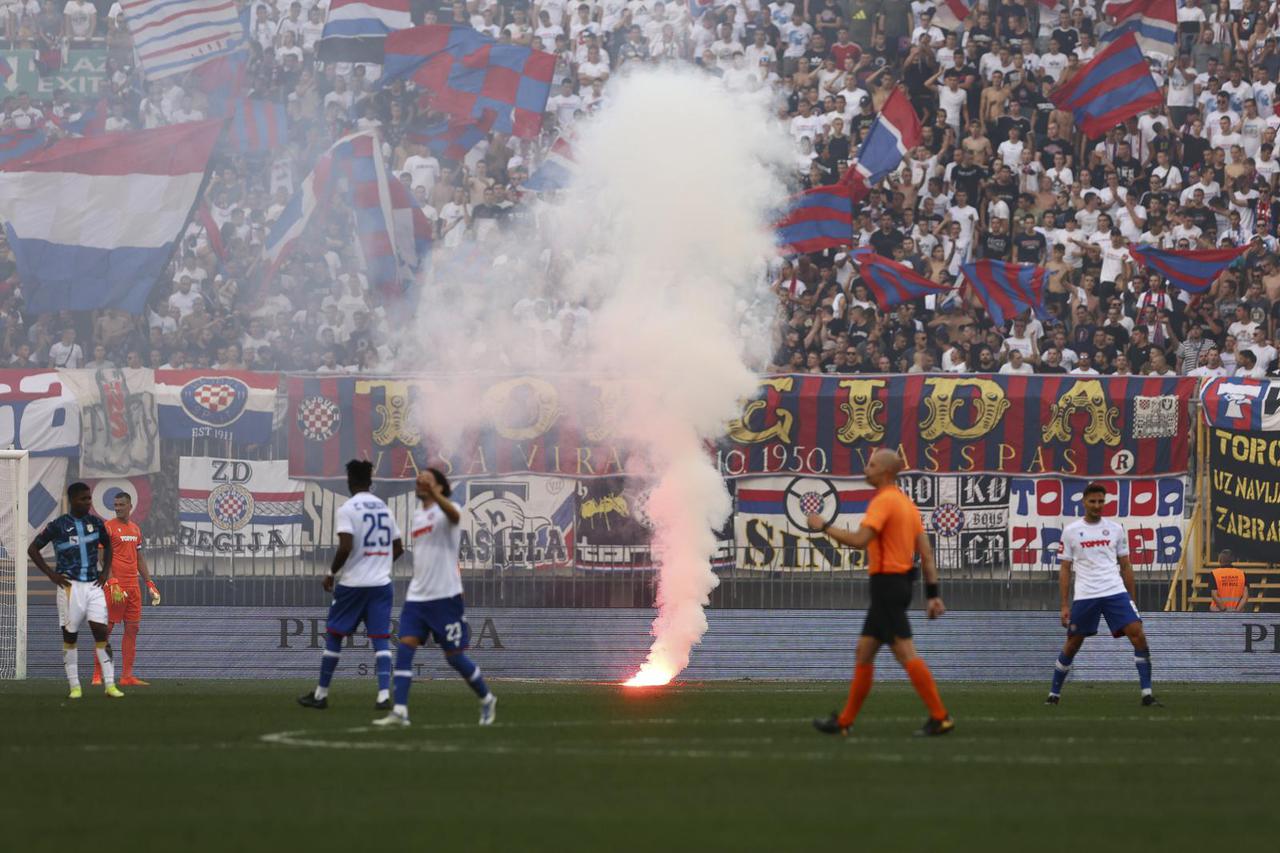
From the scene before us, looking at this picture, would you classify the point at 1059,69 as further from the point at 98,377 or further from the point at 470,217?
the point at 98,377

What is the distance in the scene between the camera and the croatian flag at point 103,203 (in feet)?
84.2

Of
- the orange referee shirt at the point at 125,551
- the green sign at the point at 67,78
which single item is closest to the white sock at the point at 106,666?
the orange referee shirt at the point at 125,551

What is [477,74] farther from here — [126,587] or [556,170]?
[126,587]

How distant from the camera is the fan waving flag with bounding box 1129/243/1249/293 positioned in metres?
24.5

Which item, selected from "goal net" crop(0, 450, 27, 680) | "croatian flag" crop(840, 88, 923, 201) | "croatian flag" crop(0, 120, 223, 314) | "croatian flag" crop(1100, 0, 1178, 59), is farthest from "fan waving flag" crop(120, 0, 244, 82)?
"croatian flag" crop(1100, 0, 1178, 59)

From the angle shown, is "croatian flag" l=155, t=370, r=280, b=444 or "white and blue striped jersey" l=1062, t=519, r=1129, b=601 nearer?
"white and blue striped jersey" l=1062, t=519, r=1129, b=601

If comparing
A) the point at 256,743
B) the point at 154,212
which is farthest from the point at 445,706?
the point at 154,212

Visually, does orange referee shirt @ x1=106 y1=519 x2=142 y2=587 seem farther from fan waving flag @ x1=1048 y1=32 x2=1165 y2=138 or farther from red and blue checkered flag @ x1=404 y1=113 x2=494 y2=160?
fan waving flag @ x1=1048 y1=32 x2=1165 y2=138

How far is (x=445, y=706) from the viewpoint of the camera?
48.0 feet

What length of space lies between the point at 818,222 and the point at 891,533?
42.2ft

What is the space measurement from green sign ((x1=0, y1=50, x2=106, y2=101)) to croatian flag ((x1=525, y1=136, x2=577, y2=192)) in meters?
7.71

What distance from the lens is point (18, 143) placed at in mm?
26953

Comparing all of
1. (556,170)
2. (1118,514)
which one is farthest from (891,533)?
(556,170)

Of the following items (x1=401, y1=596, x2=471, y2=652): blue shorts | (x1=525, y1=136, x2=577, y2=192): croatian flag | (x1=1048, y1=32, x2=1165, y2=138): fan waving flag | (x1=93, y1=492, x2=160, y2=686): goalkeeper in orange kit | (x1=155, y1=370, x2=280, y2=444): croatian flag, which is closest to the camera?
(x1=401, y1=596, x2=471, y2=652): blue shorts
